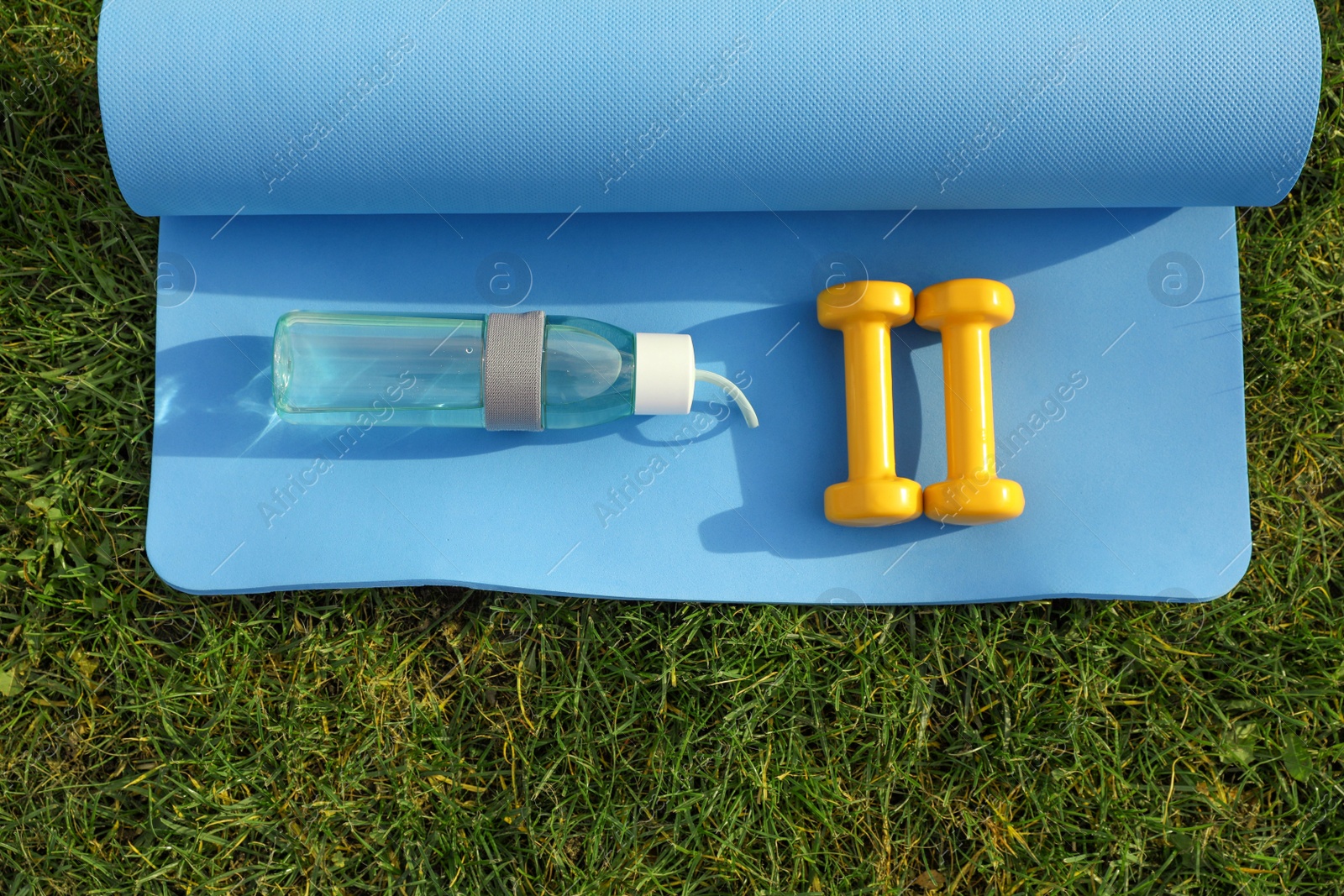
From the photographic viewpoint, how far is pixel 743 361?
1.11 metres

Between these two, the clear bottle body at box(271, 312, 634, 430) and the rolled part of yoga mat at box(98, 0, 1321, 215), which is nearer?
the rolled part of yoga mat at box(98, 0, 1321, 215)

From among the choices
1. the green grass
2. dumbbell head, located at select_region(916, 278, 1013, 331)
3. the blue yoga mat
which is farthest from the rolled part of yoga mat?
the green grass

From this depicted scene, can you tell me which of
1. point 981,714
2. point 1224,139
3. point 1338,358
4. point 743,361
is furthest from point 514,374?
point 1338,358

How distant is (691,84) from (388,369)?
0.52 m

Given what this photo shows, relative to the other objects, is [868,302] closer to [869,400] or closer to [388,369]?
[869,400]

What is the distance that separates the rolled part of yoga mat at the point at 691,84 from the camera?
0.96m

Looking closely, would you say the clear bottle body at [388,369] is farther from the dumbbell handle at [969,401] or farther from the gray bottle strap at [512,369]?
the dumbbell handle at [969,401]

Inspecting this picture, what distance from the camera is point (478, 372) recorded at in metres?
1.08

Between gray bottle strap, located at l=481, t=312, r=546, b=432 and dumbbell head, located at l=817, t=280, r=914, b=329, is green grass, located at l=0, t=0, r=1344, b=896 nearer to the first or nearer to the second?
gray bottle strap, located at l=481, t=312, r=546, b=432

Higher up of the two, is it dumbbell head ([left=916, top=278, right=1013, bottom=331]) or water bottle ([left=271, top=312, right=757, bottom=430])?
dumbbell head ([left=916, top=278, right=1013, bottom=331])

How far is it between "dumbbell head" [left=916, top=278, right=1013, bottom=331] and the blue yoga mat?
8 centimetres

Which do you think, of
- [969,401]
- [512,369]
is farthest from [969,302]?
[512,369]

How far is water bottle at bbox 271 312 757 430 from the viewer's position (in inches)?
39.4

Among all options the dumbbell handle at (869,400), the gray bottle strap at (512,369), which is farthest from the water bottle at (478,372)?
the dumbbell handle at (869,400)
